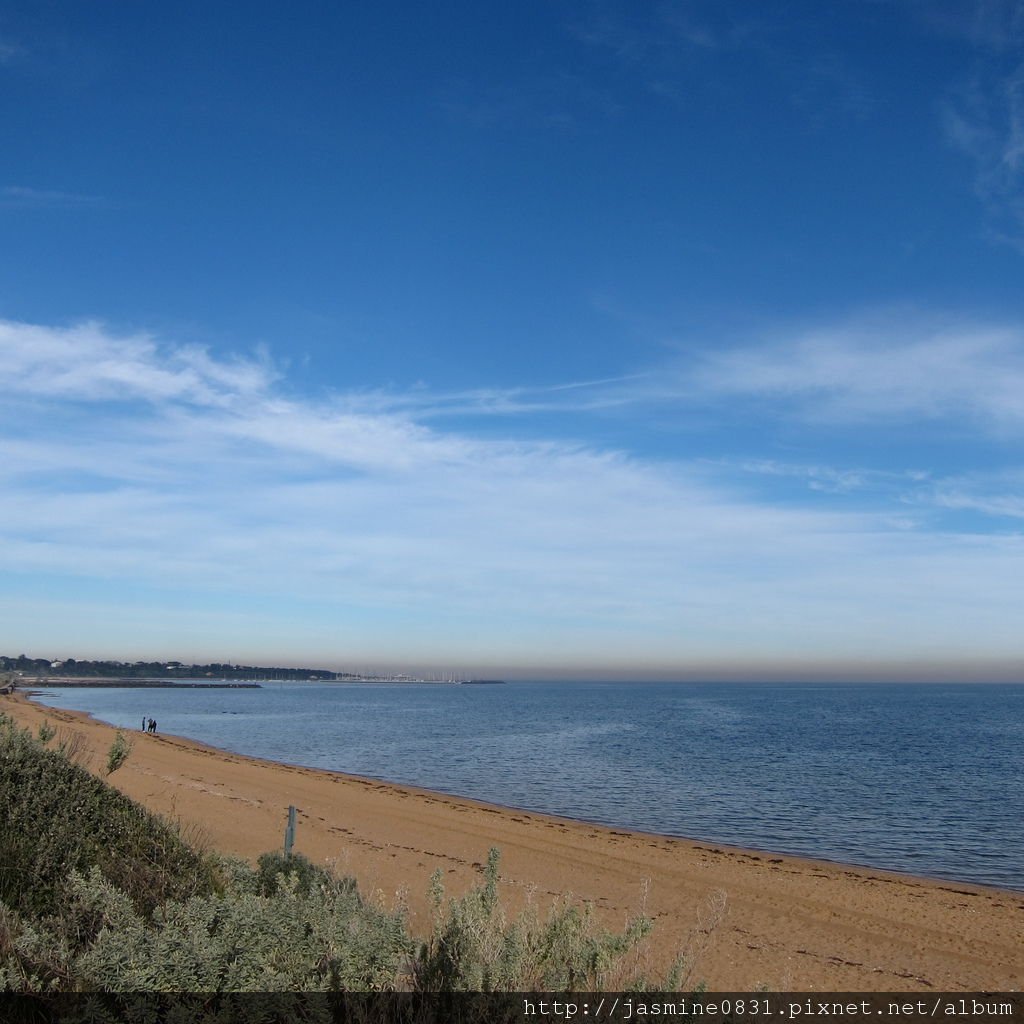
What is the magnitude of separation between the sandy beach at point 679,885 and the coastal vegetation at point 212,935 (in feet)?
4.88

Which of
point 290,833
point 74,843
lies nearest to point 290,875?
point 74,843

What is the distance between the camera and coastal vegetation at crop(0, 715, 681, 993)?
4383 millimetres

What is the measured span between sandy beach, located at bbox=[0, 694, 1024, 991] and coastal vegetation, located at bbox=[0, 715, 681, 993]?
1488 mm

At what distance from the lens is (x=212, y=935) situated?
4848 mm

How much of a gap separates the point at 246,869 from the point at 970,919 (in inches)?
511

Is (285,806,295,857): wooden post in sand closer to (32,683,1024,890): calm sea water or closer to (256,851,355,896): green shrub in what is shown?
(256,851,355,896): green shrub

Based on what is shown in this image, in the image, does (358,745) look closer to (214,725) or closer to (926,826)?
(214,725)

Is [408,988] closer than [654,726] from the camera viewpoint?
Yes

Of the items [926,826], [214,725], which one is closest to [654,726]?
[214,725]

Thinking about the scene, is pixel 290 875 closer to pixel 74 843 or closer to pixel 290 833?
pixel 74 843

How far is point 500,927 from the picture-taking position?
18.6 feet

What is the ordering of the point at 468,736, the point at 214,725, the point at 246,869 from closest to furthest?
the point at 246,869, the point at 468,736, the point at 214,725

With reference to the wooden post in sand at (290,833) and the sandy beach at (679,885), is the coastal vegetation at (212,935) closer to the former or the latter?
the sandy beach at (679,885)

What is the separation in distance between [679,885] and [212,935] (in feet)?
44.2
